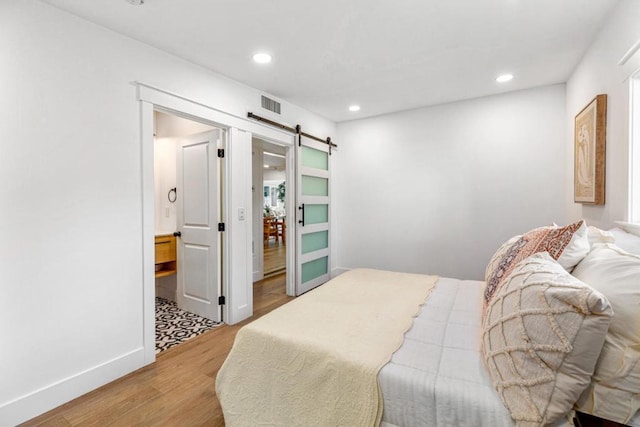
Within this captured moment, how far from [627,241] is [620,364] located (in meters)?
0.92

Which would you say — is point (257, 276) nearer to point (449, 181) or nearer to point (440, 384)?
point (449, 181)

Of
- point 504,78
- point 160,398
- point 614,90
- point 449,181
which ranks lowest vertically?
point 160,398

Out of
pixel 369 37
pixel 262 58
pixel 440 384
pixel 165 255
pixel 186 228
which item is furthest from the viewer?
pixel 165 255

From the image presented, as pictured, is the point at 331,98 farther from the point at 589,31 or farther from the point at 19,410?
the point at 19,410

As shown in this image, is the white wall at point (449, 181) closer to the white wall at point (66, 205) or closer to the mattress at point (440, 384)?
the mattress at point (440, 384)

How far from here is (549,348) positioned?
3.23 ft

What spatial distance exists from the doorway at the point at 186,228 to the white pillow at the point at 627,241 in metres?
3.10

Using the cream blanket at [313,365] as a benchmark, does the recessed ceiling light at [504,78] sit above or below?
above

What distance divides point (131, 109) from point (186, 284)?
2089 mm

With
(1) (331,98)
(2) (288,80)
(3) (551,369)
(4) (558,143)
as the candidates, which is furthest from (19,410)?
(4) (558,143)

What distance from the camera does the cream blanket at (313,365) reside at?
125 cm

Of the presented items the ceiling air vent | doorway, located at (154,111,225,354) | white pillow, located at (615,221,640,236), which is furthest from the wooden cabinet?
white pillow, located at (615,221,640,236)

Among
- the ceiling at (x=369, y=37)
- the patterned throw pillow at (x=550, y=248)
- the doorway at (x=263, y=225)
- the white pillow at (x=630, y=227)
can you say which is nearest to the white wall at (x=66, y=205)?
the ceiling at (x=369, y=37)

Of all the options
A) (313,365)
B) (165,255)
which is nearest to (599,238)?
(313,365)
